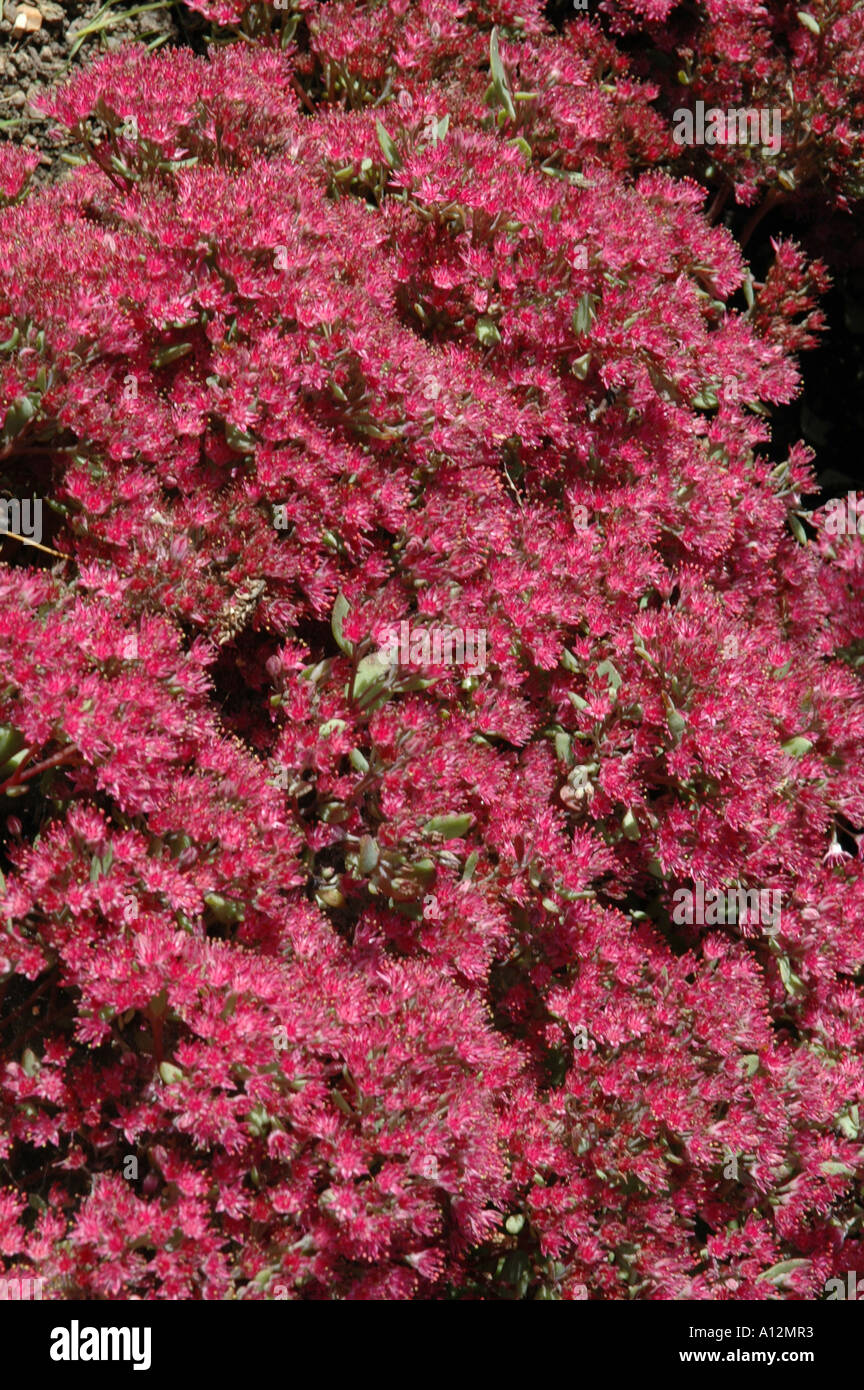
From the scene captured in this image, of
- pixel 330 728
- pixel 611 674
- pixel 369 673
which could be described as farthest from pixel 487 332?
pixel 330 728

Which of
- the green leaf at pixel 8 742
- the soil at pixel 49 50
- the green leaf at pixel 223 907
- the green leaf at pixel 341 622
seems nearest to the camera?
the green leaf at pixel 8 742

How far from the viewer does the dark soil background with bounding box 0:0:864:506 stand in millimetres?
3951

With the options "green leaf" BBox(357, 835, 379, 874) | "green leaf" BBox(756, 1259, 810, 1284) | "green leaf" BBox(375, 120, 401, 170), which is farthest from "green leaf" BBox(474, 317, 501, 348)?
"green leaf" BBox(756, 1259, 810, 1284)

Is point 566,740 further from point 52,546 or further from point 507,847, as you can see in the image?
point 52,546

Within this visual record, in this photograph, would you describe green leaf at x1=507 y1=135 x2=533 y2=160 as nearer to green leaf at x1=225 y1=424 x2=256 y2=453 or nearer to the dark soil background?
the dark soil background

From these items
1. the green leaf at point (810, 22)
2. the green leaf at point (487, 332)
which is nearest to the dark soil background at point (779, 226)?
the green leaf at point (810, 22)

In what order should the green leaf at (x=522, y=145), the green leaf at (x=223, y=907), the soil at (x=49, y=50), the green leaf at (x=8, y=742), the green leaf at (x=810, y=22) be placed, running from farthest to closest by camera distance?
the green leaf at (x=810, y=22) → the soil at (x=49, y=50) → the green leaf at (x=522, y=145) → the green leaf at (x=223, y=907) → the green leaf at (x=8, y=742)

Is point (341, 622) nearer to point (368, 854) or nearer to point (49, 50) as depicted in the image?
point (368, 854)

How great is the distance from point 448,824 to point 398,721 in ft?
0.92

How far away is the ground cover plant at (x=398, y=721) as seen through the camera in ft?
8.11

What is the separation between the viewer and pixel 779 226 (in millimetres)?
4801

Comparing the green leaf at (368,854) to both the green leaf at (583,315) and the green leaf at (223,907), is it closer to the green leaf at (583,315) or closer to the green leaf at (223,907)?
the green leaf at (223,907)

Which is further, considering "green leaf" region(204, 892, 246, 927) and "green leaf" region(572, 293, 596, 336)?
"green leaf" region(572, 293, 596, 336)
